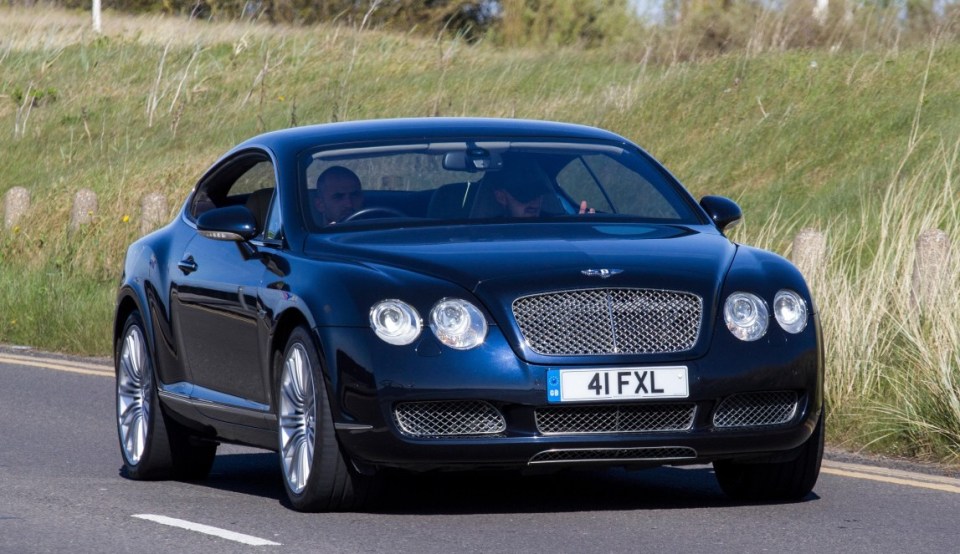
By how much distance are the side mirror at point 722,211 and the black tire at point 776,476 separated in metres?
1.07

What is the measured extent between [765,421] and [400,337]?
137 cm

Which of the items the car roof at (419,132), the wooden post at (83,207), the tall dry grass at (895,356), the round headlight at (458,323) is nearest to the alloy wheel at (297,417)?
the round headlight at (458,323)

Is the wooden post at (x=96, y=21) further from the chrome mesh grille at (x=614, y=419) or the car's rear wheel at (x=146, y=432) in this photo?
the chrome mesh grille at (x=614, y=419)

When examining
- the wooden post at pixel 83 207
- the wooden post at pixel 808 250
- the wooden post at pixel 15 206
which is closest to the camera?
the wooden post at pixel 808 250

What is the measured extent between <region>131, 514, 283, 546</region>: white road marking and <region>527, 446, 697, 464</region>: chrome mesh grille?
0.99 metres

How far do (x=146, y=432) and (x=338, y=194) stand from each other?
1.63 meters

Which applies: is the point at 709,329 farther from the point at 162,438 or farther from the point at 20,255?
the point at 20,255

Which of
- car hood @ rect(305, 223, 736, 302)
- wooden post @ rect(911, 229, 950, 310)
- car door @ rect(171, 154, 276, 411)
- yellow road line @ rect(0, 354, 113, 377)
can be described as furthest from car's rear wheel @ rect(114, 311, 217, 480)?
yellow road line @ rect(0, 354, 113, 377)

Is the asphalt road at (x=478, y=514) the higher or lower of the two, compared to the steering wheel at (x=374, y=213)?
lower

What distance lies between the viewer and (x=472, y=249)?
7590 mm

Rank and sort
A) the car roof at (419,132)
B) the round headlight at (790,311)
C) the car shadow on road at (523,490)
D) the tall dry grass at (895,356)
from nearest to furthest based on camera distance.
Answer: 1. the round headlight at (790,311)
2. the car shadow on road at (523,490)
3. the car roof at (419,132)
4. the tall dry grass at (895,356)

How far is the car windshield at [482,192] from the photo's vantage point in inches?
328

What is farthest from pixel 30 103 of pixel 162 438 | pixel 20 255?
pixel 162 438

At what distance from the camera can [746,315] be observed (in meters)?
7.40
